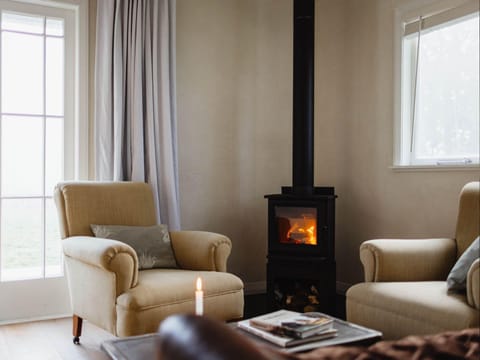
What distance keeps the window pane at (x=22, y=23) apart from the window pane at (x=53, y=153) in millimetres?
608

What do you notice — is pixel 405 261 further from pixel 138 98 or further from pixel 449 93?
pixel 138 98

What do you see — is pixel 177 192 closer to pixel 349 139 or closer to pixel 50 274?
pixel 50 274

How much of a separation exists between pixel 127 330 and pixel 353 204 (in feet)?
7.29

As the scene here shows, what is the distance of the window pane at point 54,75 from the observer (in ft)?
11.9

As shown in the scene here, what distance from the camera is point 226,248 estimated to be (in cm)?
300

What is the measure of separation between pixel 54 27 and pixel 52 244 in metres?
1.47

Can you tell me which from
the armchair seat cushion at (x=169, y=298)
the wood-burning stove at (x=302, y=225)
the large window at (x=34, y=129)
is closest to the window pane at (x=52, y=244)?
the large window at (x=34, y=129)

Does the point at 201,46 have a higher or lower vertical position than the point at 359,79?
higher

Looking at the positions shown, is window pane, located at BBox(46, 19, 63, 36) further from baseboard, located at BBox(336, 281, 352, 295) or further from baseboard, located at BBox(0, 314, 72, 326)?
baseboard, located at BBox(336, 281, 352, 295)

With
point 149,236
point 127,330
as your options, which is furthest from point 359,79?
point 127,330

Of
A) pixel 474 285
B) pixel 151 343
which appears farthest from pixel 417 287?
pixel 151 343

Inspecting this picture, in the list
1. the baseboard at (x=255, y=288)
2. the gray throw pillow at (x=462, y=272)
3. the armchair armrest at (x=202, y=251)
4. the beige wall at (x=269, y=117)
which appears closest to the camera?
the gray throw pillow at (x=462, y=272)

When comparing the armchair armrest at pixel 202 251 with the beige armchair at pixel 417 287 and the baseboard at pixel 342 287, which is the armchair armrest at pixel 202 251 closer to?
the beige armchair at pixel 417 287

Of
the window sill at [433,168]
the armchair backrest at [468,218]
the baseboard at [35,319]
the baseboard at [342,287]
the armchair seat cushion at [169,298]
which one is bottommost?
the baseboard at [35,319]
